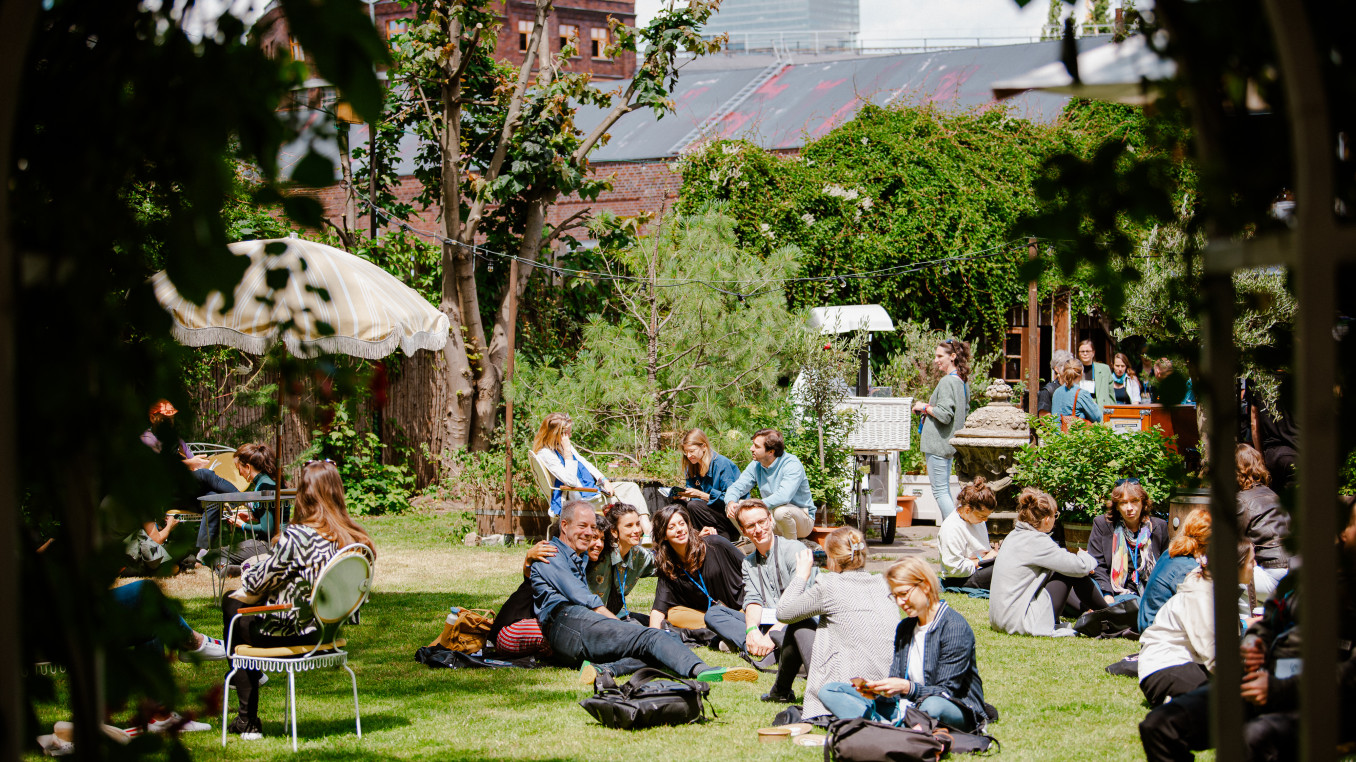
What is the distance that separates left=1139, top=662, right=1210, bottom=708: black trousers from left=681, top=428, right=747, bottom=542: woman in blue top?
4.06 m

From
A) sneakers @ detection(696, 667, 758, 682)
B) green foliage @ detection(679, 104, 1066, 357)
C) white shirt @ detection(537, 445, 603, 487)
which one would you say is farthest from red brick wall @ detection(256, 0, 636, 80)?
sneakers @ detection(696, 667, 758, 682)

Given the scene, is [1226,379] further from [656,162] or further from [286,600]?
[656,162]

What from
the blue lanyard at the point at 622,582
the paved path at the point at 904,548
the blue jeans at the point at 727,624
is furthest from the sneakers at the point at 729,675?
the paved path at the point at 904,548

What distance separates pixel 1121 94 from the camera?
301cm

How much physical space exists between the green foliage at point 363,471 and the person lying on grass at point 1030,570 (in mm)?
8821

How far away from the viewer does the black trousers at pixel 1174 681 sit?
492 cm

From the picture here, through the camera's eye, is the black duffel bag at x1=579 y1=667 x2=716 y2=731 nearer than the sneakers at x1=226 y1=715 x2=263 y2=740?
Result: No

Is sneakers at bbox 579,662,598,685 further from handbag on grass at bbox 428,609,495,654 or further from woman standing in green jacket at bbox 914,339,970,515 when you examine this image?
woman standing in green jacket at bbox 914,339,970,515

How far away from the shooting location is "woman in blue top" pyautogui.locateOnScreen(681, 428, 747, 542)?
8.80 metres

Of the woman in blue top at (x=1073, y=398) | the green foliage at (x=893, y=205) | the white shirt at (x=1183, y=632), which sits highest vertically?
the green foliage at (x=893, y=205)

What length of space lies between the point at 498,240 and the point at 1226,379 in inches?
535

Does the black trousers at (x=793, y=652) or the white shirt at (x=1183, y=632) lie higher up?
the white shirt at (x=1183, y=632)

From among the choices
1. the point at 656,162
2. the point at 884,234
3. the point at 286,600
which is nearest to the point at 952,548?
the point at 286,600

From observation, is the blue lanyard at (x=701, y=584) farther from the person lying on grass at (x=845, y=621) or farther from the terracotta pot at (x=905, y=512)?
the terracotta pot at (x=905, y=512)
